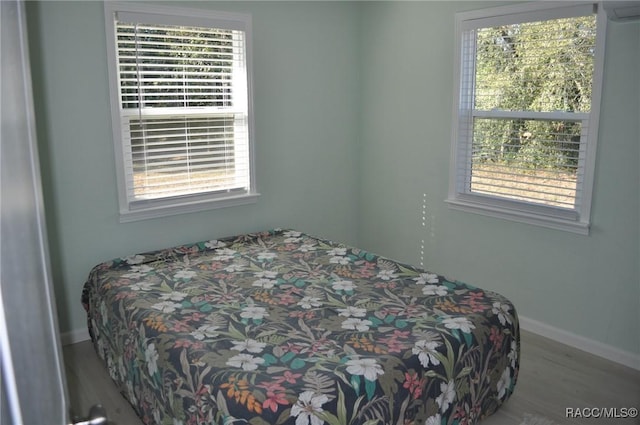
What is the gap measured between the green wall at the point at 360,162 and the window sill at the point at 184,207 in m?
0.06

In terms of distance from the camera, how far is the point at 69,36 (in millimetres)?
3074

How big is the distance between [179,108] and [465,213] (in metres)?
2.06

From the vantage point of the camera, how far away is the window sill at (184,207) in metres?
3.44

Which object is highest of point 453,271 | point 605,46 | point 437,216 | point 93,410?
point 605,46

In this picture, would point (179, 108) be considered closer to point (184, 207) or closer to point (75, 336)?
point (184, 207)

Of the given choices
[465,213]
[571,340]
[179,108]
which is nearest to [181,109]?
[179,108]

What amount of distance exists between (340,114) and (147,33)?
164 cm

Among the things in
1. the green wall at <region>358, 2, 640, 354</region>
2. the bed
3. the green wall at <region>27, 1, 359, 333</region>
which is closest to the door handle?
the bed

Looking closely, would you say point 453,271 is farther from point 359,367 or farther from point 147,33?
point 147,33

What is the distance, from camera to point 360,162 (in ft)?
14.9

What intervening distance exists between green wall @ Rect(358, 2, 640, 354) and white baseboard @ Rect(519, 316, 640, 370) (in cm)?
3

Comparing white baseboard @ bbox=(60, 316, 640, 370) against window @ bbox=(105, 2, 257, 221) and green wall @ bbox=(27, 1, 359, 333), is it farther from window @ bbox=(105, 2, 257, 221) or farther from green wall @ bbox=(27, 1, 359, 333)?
window @ bbox=(105, 2, 257, 221)

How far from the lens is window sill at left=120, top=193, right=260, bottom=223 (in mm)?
3439

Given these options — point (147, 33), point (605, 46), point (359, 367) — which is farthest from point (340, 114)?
point (359, 367)
